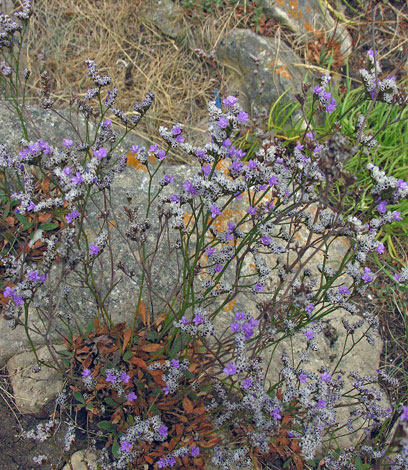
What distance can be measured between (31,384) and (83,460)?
0.64 metres

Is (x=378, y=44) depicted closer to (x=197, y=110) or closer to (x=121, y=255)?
(x=197, y=110)

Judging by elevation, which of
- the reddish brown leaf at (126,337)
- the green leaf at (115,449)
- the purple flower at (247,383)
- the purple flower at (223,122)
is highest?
the purple flower at (223,122)

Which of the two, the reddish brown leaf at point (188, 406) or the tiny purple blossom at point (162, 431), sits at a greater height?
the reddish brown leaf at point (188, 406)

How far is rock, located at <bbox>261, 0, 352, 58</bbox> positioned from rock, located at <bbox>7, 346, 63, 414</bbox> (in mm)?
4972

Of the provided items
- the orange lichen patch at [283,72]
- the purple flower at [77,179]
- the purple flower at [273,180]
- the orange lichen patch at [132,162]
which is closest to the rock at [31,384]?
the purple flower at [77,179]

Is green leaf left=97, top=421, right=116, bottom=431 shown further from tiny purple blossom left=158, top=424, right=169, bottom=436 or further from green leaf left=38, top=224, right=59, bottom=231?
green leaf left=38, top=224, right=59, bottom=231

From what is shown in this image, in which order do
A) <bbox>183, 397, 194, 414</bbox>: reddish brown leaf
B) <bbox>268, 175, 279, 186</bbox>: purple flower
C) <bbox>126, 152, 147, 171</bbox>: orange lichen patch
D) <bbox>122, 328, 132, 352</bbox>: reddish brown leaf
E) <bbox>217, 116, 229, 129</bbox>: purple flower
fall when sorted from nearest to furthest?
<bbox>217, 116, 229, 129</bbox>: purple flower → <bbox>268, 175, 279, 186</bbox>: purple flower → <bbox>183, 397, 194, 414</bbox>: reddish brown leaf → <bbox>122, 328, 132, 352</bbox>: reddish brown leaf → <bbox>126, 152, 147, 171</bbox>: orange lichen patch

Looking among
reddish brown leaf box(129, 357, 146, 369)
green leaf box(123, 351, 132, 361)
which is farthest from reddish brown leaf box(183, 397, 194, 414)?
green leaf box(123, 351, 132, 361)

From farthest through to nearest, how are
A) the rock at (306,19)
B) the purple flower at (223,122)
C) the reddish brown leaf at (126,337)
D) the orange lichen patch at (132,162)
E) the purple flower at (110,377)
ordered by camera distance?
the rock at (306,19), the orange lichen patch at (132,162), the reddish brown leaf at (126,337), the purple flower at (110,377), the purple flower at (223,122)

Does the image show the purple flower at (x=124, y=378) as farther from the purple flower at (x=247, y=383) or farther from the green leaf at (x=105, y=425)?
the purple flower at (x=247, y=383)

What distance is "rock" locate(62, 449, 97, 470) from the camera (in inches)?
109

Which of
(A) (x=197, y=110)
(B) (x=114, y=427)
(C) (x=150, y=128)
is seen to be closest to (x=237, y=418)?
(B) (x=114, y=427)

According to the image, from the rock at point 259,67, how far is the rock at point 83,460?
4132mm

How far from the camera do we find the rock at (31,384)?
296cm
